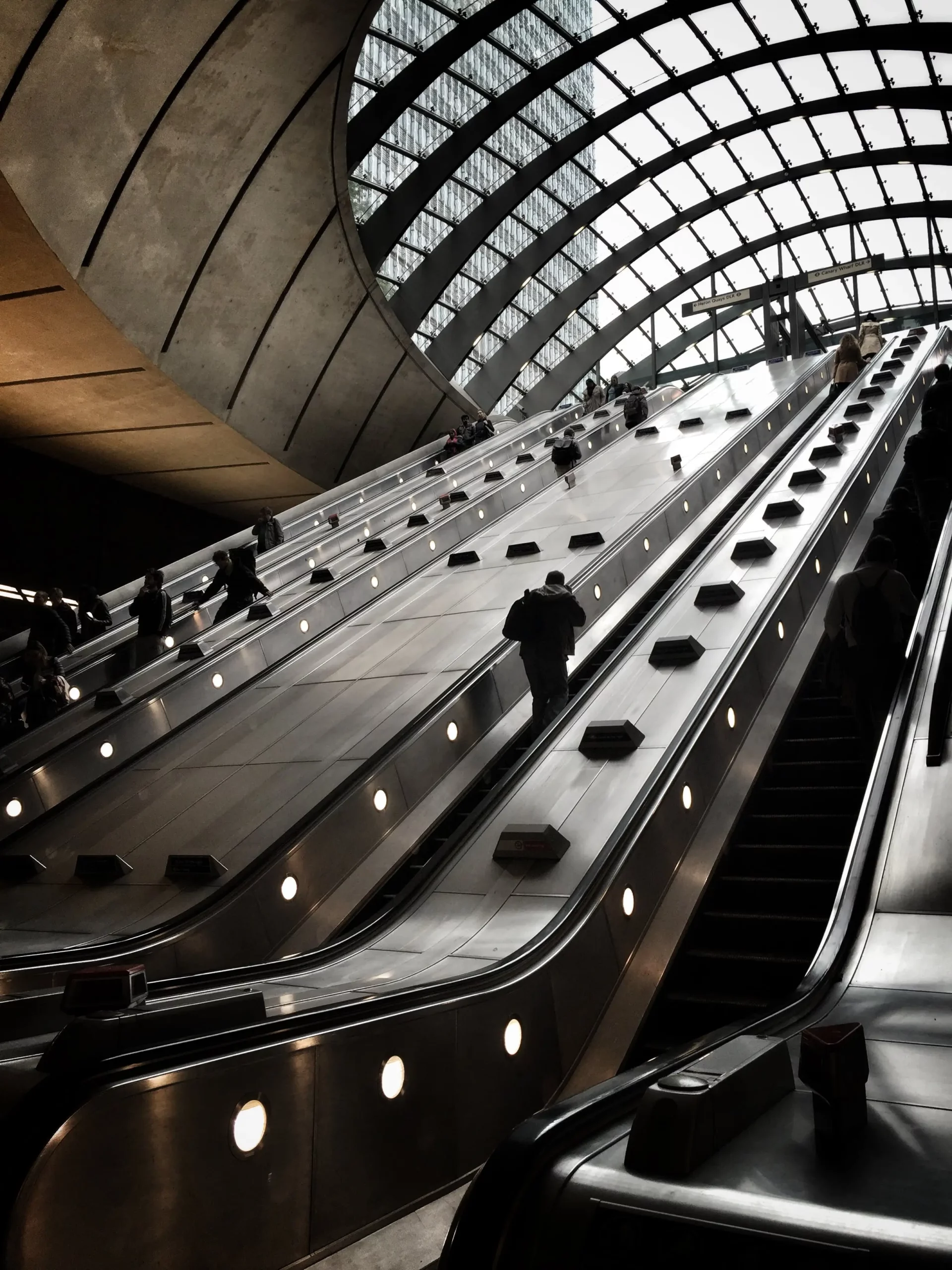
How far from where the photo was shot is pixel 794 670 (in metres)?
8.51

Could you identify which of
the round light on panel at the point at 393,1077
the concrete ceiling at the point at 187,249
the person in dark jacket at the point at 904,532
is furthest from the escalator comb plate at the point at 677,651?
the concrete ceiling at the point at 187,249

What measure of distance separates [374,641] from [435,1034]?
749cm

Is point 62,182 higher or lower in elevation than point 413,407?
higher

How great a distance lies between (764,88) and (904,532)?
29.3 metres

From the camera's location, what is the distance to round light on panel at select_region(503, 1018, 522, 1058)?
4.47m

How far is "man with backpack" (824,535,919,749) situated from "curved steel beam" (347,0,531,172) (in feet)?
78.9

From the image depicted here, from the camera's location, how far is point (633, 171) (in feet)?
122

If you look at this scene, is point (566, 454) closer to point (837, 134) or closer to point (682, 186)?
point (837, 134)

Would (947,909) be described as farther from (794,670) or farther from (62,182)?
(62,182)

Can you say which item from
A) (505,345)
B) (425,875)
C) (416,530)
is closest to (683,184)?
(505,345)

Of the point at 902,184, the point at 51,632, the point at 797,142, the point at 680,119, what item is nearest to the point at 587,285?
the point at 680,119

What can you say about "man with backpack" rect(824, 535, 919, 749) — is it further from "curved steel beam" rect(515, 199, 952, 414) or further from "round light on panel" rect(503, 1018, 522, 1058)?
"curved steel beam" rect(515, 199, 952, 414)

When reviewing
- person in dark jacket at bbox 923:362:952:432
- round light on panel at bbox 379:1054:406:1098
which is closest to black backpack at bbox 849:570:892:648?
round light on panel at bbox 379:1054:406:1098

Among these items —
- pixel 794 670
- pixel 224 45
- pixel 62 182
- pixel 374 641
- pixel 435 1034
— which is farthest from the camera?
pixel 224 45
